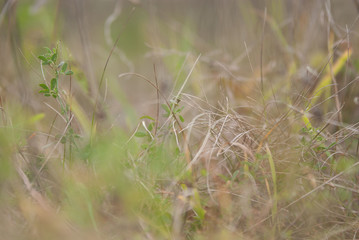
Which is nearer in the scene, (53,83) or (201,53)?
(53,83)

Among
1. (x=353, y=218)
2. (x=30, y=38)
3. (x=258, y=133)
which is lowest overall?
(x=353, y=218)

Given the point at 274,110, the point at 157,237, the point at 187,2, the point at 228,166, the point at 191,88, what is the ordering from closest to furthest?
1. the point at 157,237
2. the point at 228,166
3. the point at 274,110
4. the point at 191,88
5. the point at 187,2

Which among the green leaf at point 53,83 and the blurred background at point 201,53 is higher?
the green leaf at point 53,83

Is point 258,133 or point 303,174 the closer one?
point 303,174

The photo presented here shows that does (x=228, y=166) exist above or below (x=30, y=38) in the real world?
below

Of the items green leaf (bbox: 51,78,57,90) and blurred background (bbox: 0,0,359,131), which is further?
blurred background (bbox: 0,0,359,131)

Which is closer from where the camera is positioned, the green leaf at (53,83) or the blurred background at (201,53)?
the green leaf at (53,83)

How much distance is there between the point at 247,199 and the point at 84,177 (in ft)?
1.28

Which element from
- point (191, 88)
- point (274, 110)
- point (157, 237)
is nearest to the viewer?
point (157, 237)

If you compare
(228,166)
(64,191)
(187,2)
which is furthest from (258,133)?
(187,2)

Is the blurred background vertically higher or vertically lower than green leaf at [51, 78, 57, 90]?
lower

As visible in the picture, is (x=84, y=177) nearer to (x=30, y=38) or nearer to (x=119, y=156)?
(x=119, y=156)

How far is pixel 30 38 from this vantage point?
158cm

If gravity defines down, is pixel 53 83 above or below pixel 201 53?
above
